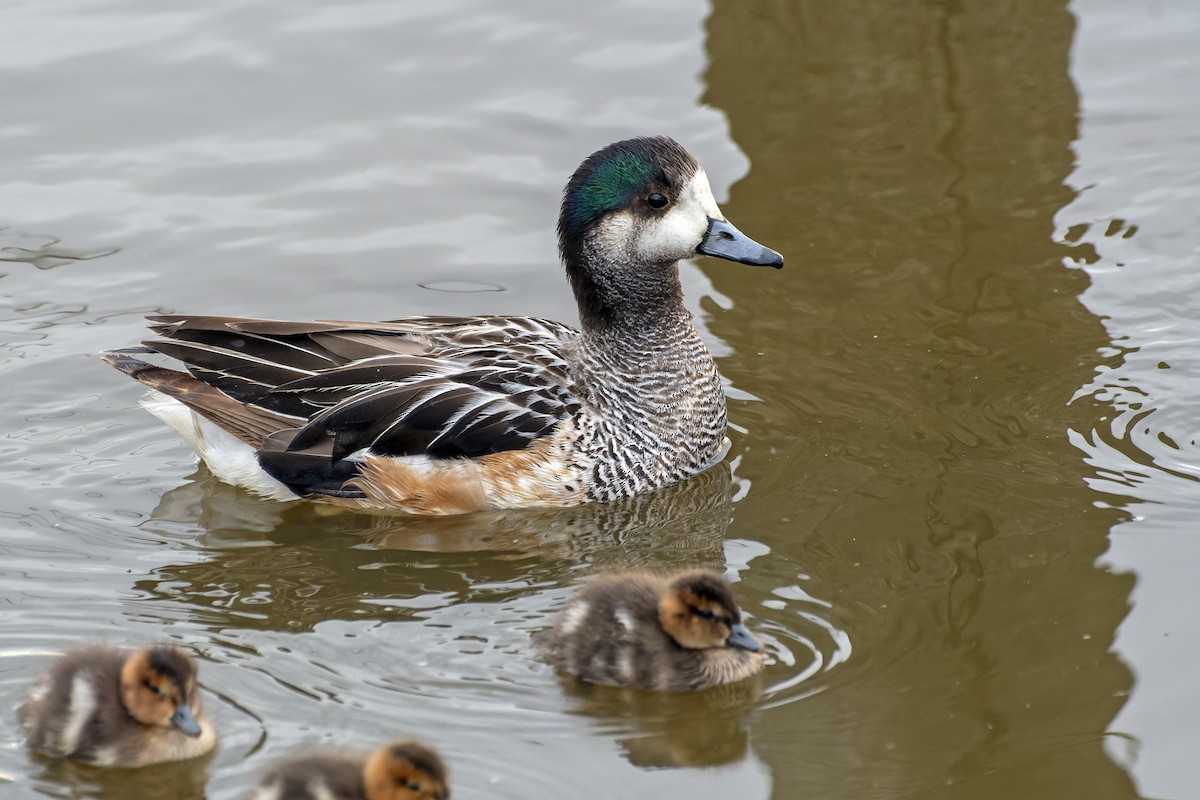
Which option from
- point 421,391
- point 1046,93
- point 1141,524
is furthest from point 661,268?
point 1046,93

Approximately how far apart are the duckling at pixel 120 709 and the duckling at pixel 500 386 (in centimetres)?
190

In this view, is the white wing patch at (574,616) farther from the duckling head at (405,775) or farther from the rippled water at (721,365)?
the duckling head at (405,775)

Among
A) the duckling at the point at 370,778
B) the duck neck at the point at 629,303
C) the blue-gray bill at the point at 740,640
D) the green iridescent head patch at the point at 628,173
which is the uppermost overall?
the green iridescent head patch at the point at 628,173

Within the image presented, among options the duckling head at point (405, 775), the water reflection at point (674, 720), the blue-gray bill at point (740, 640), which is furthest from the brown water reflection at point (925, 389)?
the duckling head at point (405, 775)

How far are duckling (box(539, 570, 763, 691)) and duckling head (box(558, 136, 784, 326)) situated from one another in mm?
1994

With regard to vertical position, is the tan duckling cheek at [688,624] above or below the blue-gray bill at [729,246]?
below

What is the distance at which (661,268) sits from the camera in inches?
310

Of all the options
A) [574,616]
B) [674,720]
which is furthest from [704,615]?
[574,616]

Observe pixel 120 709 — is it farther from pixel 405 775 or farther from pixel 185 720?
pixel 405 775

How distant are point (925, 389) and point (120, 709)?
4041 mm

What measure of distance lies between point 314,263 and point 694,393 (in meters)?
2.64

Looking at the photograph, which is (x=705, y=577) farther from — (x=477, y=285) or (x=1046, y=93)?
(x=1046, y=93)

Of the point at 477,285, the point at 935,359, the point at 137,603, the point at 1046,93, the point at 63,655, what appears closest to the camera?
the point at 63,655

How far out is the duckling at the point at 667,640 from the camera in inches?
240
